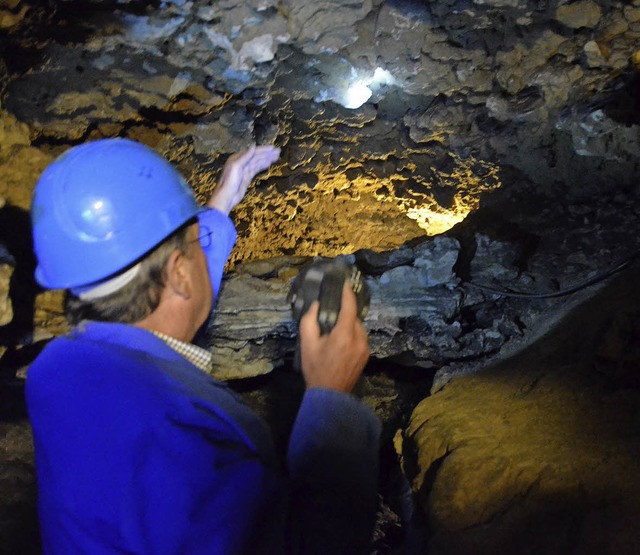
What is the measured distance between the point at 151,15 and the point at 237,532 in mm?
1956

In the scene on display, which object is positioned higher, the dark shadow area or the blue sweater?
the blue sweater

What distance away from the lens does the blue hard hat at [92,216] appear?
1.08 meters

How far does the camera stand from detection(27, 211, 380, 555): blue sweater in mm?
828

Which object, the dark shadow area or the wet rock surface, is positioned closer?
the wet rock surface

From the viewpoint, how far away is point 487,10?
2.17 m

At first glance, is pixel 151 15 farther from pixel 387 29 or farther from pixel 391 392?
pixel 391 392

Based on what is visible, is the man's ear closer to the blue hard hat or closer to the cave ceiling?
the blue hard hat

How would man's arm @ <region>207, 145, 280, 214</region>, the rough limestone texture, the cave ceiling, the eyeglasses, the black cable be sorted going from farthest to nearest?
the black cable → the cave ceiling → man's arm @ <region>207, 145, 280, 214</region> → the eyeglasses → the rough limestone texture

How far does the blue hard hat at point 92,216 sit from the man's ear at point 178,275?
0.18 ft

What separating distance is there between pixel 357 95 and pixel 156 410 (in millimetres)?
2164

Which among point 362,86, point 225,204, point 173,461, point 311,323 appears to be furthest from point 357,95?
point 173,461

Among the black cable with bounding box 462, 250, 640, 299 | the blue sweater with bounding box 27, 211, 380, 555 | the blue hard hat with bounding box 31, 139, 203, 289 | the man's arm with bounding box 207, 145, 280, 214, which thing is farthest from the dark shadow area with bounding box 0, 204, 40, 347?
the black cable with bounding box 462, 250, 640, 299

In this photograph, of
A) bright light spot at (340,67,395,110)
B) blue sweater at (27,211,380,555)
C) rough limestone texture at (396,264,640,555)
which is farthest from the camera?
bright light spot at (340,67,395,110)

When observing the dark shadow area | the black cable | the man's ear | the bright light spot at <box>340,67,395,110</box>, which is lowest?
the black cable
